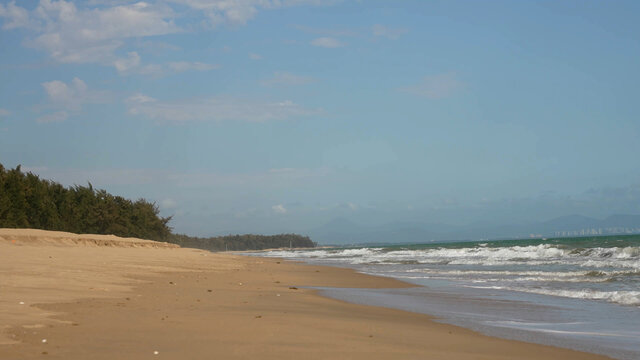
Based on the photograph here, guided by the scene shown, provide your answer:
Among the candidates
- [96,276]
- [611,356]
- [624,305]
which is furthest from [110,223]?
[611,356]

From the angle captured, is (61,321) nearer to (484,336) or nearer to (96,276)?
(484,336)

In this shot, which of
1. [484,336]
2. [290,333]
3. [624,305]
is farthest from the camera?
[624,305]

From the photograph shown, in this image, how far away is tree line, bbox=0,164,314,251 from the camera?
134 feet

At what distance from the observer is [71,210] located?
49094 mm

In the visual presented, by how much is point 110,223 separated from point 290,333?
50.2 metres

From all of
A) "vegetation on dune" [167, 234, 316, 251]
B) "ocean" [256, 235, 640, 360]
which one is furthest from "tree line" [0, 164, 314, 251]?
"vegetation on dune" [167, 234, 316, 251]

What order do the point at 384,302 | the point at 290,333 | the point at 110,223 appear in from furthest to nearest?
the point at 110,223
the point at 384,302
the point at 290,333

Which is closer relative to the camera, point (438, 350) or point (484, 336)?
point (438, 350)

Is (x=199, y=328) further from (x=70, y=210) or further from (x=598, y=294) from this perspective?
(x=70, y=210)

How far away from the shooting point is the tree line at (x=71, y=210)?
1606 inches

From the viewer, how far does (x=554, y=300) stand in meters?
12.8

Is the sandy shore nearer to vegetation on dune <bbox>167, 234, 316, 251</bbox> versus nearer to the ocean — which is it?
the ocean

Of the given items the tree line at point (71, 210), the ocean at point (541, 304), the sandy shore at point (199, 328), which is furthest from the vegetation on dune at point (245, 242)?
the sandy shore at point (199, 328)

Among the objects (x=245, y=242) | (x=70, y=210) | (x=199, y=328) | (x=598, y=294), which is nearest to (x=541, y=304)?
(x=598, y=294)
